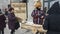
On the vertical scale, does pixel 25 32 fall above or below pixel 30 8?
below

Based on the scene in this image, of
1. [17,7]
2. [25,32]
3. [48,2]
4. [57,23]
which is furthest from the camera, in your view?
[17,7]

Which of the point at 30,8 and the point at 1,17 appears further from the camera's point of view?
the point at 30,8

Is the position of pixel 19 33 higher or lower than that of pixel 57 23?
lower

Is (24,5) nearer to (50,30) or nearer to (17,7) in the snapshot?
(17,7)

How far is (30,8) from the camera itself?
51.1 ft

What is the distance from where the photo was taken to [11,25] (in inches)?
473

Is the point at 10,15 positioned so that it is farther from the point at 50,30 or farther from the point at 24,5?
the point at 24,5

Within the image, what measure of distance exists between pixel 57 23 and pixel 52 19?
0.16 meters

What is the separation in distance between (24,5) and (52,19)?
41.2ft

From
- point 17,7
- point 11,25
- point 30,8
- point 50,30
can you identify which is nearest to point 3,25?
point 11,25

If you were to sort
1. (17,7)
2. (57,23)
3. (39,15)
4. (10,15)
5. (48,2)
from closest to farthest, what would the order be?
(57,23), (39,15), (10,15), (48,2), (17,7)

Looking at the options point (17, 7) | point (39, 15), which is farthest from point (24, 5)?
point (39, 15)

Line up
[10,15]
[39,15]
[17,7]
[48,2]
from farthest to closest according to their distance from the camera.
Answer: [17,7]
[48,2]
[10,15]
[39,15]

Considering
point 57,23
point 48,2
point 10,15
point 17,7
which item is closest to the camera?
point 57,23
